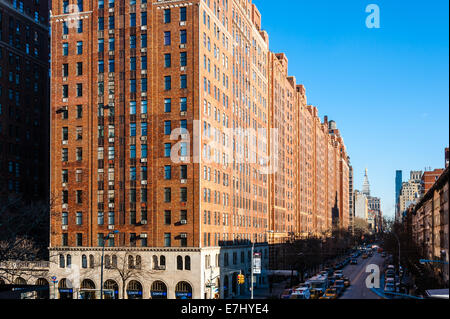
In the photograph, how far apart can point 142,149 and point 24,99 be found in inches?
1605

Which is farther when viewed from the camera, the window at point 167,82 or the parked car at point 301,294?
the window at point 167,82

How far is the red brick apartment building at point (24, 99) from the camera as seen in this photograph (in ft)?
353

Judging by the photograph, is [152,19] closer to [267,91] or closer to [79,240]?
[79,240]

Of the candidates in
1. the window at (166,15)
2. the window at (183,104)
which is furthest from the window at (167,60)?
the window at (183,104)

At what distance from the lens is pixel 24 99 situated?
370ft

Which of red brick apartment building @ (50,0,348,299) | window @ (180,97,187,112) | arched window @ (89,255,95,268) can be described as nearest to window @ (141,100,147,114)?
red brick apartment building @ (50,0,348,299)

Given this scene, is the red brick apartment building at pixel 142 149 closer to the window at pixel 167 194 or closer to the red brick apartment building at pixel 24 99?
the window at pixel 167 194

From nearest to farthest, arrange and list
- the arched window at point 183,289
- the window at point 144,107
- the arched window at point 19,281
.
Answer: the arched window at point 183,289 < the window at point 144,107 < the arched window at point 19,281

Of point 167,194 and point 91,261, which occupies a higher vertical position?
point 167,194

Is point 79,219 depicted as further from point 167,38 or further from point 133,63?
point 167,38

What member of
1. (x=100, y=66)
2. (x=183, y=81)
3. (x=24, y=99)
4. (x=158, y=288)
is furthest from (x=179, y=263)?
(x=24, y=99)

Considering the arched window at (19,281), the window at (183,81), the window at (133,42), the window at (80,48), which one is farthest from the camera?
the window at (80,48)

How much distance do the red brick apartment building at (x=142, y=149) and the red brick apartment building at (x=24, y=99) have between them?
71.6 ft

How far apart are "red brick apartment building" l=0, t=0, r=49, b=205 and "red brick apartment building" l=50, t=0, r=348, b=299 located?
21827 millimetres
